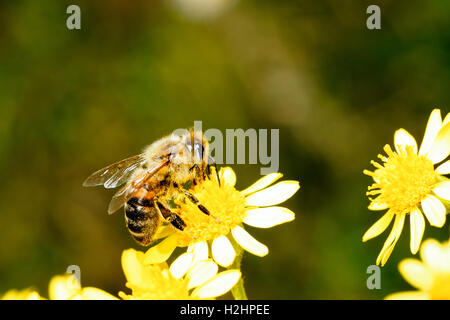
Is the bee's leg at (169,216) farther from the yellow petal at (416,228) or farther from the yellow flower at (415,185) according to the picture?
the yellow petal at (416,228)

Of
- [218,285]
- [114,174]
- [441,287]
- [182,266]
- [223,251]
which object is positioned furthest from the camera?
[114,174]

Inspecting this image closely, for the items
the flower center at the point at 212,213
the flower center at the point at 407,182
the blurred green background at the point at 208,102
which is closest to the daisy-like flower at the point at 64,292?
the flower center at the point at 212,213

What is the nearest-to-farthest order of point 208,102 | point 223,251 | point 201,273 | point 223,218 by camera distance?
point 201,273 → point 223,251 → point 223,218 → point 208,102

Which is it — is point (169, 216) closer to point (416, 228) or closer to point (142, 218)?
point (142, 218)

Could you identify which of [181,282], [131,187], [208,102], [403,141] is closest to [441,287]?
[181,282]

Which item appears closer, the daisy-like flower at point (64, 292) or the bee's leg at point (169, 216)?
the daisy-like flower at point (64, 292)
